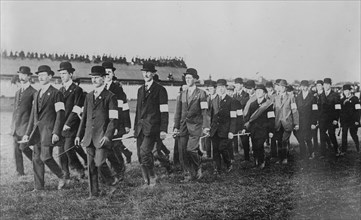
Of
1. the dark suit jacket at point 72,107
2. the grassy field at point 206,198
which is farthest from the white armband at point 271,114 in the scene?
the dark suit jacket at point 72,107

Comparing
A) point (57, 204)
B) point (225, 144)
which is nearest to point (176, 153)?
point (225, 144)

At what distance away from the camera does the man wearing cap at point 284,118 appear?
10.2m

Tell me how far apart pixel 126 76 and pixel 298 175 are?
1388 inches

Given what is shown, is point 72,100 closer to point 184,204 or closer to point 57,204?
point 57,204

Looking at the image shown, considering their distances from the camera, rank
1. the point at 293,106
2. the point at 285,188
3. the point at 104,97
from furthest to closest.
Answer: the point at 293,106, the point at 285,188, the point at 104,97

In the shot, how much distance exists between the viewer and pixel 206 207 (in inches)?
226

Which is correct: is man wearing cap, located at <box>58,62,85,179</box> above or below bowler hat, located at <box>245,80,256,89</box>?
below

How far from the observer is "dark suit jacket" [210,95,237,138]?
343 inches

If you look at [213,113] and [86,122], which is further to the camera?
[213,113]

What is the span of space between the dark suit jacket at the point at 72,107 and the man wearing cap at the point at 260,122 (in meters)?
4.08

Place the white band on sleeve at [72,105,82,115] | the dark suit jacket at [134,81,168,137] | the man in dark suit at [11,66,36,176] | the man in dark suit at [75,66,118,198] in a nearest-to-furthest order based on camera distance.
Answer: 1. the man in dark suit at [75,66,118,198]
2. the dark suit jacket at [134,81,168,137]
3. the white band on sleeve at [72,105,82,115]
4. the man in dark suit at [11,66,36,176]

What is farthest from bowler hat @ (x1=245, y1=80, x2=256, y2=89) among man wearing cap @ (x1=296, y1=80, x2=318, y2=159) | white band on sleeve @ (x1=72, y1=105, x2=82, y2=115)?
white band on sleeve @ (x1=72, y1=105, x2=82, y2=115)

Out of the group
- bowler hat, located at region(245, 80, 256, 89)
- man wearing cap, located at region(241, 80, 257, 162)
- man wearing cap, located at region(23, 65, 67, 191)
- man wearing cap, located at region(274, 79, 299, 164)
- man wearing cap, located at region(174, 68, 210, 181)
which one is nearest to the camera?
man wearing cap, located at region(23, 65, 67, 191)

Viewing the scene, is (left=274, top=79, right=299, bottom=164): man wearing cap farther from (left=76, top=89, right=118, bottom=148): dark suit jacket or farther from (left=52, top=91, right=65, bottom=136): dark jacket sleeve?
(left=52, top=91, right=65, bottom=136): dark jacket sleeve
